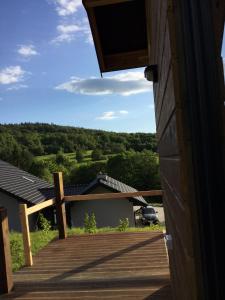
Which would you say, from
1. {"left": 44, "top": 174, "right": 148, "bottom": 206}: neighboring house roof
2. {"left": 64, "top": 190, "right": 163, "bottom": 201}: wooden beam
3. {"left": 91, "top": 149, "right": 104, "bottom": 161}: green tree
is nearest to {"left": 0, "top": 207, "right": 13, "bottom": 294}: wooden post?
{"left": 64, "top": 190, "right": 163, "bottom": 201}: wooden beam

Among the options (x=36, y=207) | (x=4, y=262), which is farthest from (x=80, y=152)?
(x=4, y=262)

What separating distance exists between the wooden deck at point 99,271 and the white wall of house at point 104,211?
14.1m

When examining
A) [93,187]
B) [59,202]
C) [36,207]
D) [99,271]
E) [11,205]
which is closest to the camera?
[99,271]

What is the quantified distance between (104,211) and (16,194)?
4741mm

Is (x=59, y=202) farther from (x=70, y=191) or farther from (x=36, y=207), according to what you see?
(x=70, y=191)

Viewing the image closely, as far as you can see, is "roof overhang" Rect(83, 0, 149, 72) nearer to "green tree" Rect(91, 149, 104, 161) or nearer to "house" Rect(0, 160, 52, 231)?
"house" Rect(0, 160, 52, 231)

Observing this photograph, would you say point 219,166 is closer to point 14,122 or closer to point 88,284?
point 88,284

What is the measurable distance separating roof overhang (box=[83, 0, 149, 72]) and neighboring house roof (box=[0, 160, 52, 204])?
46.5 ft

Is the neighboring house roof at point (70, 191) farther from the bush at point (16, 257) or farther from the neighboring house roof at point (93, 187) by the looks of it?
the bush at point (16, 257)

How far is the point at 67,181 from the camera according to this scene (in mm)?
34562

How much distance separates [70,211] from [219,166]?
2012 centimetres

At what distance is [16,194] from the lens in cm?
1867

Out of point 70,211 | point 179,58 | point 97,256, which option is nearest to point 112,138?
point 70,211

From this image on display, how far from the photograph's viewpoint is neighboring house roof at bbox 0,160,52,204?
1880 centimetres
